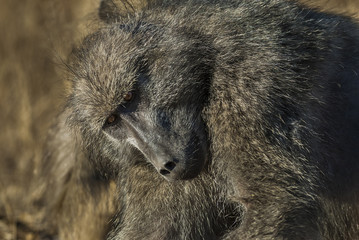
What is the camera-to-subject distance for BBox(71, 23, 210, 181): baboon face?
3508 millimetres

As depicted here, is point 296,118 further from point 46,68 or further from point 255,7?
point 46,68

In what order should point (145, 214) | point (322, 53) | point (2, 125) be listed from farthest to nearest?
1. point (2, 125)
2. point (145, 214)
3. point (322, 53)

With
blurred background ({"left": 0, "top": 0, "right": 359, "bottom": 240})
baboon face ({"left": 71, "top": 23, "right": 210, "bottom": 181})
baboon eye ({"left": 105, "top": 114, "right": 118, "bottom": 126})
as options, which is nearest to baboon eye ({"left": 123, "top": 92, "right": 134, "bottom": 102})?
baboon face ({"left": 71, "top": 23, "right": 210, "bottom": 181})

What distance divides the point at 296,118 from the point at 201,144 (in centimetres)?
47

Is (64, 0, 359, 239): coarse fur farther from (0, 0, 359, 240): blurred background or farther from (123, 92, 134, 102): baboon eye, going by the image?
(0, 0, 359, 240): blurred background

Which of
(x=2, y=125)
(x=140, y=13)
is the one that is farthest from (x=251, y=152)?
(x=2, y=125)

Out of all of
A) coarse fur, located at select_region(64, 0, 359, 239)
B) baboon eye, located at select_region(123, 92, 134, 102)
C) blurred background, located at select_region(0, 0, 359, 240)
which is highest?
baboon eye, located at select_region(123, 92, 134, 102)

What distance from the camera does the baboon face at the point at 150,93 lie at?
3.51 m

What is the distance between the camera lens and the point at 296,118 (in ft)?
11.6

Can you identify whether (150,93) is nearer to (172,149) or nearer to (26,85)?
(172,149)

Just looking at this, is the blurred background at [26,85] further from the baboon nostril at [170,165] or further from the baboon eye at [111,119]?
the baboon nostril at [170,165]

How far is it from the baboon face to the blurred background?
57.0 inches

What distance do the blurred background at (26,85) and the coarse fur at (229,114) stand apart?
4.78 feet

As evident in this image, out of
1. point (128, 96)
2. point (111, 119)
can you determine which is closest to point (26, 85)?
point (111, 119)
